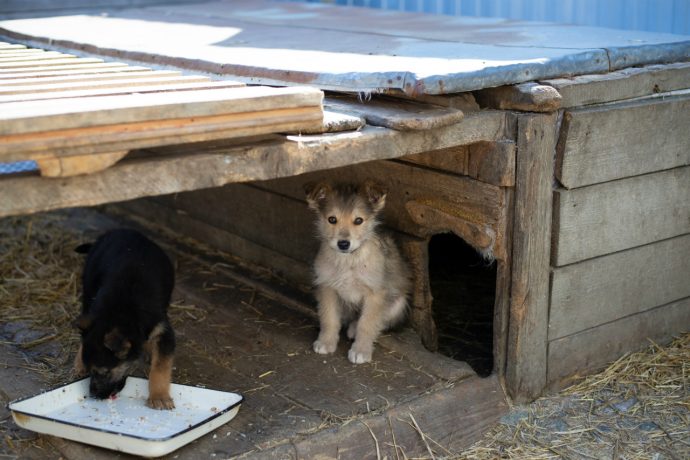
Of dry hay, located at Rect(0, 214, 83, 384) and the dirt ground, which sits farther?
A: dry hay, located at Rect(0, 214, 83, 384)

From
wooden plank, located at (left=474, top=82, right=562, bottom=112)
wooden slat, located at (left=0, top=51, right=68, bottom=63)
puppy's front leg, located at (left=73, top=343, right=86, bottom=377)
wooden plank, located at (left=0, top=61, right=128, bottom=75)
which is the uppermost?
wooden slat, located at (left=0, top=51, right=68, bottom=63)

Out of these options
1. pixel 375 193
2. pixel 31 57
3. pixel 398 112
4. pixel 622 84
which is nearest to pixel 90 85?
pixel 398 112

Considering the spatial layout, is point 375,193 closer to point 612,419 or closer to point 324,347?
point 324,347

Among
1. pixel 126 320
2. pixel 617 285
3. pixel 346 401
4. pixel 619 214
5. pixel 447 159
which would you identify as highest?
pixel 447 159

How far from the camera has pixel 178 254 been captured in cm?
672

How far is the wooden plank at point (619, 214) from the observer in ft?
15.1

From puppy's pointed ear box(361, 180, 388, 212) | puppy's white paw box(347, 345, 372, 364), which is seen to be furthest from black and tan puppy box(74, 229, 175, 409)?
puppy's pointed ear box(361, 180, 388, 212)

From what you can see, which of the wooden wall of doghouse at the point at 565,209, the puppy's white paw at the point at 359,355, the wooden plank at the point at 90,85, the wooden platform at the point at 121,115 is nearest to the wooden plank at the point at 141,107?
the wooden platform at the point at 121,115

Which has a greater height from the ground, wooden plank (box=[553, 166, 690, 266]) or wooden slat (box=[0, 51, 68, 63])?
wooden slat (box=[0, 51, 68, 63])

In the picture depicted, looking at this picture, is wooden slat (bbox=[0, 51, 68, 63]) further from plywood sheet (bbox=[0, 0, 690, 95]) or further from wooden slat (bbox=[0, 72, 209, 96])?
wooden slat (bbox=[0, 72, 209, 96])

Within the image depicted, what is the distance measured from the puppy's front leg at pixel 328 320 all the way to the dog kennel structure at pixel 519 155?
1.60 feet

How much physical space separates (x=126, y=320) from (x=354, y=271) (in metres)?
1.41

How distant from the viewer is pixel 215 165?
132 inches

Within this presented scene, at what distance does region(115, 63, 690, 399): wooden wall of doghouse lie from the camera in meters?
4.43
